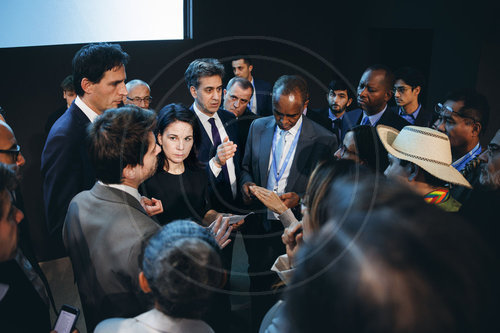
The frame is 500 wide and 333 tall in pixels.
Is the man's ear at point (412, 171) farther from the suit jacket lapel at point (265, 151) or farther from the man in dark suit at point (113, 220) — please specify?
the man in dark suit at point (113, 220)

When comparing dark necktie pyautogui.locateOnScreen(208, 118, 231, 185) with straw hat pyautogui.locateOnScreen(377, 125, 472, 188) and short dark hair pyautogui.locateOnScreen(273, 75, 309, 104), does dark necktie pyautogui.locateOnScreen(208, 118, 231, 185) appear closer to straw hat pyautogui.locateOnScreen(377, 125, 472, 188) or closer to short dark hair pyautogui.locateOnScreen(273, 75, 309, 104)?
short dark hair pyautogui.locateOnScreen(273, 75, 309, 104)

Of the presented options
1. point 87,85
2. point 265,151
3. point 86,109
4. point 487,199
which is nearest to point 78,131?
point 86,109

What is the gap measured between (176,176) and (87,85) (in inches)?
36.0

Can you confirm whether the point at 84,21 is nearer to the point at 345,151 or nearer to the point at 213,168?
Result: the point at 213,168

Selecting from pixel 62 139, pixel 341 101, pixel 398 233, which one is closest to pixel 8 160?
pixel 62 139

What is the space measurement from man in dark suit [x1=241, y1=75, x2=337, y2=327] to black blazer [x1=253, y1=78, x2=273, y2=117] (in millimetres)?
1976

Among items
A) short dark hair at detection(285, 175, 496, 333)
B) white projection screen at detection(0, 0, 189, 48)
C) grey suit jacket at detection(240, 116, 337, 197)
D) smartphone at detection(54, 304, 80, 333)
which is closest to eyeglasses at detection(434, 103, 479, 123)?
grey suit jacket at detection(240, 116, 337, 197)

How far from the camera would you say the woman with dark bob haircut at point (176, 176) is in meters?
2.73

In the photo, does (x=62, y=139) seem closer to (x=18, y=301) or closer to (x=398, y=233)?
(x=18, y=301)

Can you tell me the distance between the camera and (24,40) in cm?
374

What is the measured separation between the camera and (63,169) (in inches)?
99.8

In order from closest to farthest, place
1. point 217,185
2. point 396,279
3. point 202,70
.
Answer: point 396,279 < point 217,185 < point 202,70

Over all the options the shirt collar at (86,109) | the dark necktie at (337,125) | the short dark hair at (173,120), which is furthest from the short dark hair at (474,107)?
the shirt collar at (86,109)

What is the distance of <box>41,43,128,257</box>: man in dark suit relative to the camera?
2.54 metres
